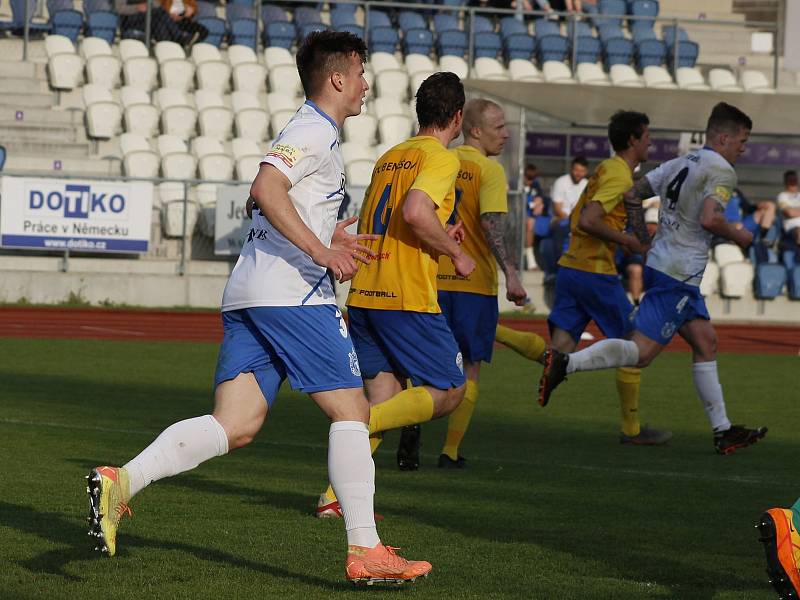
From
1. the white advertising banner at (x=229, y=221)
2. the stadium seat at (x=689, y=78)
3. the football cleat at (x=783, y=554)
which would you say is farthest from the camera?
the stadium seat at (x=689, y=78)

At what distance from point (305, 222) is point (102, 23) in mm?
20204

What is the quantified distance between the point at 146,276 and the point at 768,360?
8833mm

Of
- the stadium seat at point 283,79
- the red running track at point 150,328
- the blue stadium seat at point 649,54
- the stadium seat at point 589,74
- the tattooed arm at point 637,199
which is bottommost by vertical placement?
the red running track at point 150,328

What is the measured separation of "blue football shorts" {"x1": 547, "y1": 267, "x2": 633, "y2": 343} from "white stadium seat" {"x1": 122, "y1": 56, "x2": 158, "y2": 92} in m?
15.4

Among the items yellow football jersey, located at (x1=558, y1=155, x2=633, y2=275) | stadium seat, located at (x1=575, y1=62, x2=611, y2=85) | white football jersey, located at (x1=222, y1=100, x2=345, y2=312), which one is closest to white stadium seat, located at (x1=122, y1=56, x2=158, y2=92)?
stadium seat, located at (x1=575, y1=62, x2=611, y2=85)

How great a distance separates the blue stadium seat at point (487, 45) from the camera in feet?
88.4

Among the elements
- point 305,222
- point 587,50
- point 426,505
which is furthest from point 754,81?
point 305,222

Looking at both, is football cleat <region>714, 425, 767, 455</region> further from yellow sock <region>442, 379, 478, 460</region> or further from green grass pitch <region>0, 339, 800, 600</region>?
yellow sock <region>442, 379, 478, 460</region>

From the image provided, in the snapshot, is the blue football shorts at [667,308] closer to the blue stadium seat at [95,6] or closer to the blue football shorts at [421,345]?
the blue football shorts at [421,345]

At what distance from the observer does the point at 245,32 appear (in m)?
25.7

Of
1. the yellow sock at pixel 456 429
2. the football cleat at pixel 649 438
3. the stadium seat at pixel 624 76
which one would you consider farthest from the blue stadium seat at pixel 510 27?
the yellow sock at pixel 456 429

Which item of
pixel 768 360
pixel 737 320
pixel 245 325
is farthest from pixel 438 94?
pixel 737 320

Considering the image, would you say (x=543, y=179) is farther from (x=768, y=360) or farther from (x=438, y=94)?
(x=438, y=94)

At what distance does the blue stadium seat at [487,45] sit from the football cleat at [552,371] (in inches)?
718
